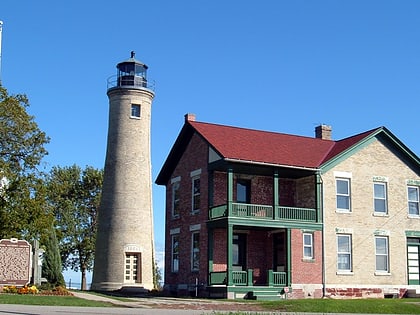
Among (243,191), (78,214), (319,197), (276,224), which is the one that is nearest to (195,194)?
(243,191)

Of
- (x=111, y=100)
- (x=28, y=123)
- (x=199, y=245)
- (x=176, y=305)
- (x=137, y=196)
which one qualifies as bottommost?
(x=176, y=305)

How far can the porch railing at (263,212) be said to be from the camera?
30.3 m

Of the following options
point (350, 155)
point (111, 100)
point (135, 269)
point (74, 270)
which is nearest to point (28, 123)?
point (111, 100)

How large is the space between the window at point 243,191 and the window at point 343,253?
4.85 meters

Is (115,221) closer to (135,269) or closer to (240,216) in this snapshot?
(135,269)

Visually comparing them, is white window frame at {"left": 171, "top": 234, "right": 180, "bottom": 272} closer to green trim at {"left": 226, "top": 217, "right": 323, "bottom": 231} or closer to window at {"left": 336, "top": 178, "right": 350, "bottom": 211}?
green trim at {"left": 226, "top": 217, "right": 323, "bottom": 231}

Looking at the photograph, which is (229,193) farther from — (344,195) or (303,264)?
(344,195)

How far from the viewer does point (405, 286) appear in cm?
3378

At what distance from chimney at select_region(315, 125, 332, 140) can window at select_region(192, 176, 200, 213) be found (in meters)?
8.94

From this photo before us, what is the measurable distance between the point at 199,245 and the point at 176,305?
27.0ft

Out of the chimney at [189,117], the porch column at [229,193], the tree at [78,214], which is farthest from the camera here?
the tree at [78,214]

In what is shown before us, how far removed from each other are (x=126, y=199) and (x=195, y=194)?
8374 mm

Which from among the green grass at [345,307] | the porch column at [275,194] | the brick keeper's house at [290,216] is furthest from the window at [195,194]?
the green grass at [345,307]

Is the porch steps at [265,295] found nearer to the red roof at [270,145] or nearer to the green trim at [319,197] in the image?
the green trim at [319,197]
